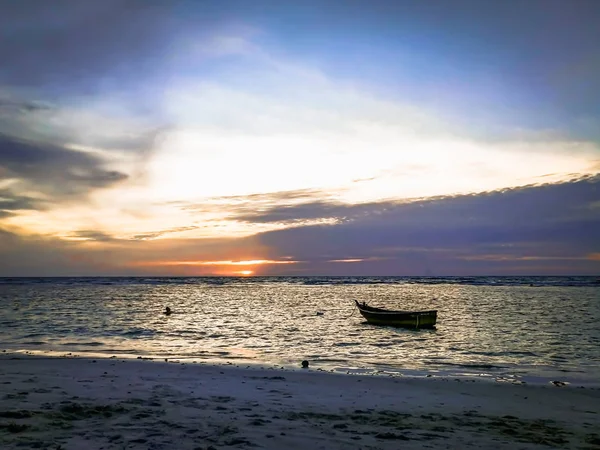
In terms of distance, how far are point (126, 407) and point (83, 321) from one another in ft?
97.0

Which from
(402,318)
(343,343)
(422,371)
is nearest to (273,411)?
(422,371)

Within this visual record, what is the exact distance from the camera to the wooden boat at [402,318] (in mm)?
36688

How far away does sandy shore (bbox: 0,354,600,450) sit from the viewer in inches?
342

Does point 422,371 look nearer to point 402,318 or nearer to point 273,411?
point 273,411

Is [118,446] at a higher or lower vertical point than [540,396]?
higher

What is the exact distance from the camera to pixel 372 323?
3997cm

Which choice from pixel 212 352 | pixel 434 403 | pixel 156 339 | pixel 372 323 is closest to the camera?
pixel 434 403

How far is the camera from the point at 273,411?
429 inches

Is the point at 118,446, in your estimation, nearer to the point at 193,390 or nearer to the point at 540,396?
the point at 193,390

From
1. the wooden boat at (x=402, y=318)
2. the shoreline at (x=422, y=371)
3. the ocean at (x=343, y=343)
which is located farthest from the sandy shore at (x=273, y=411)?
the wooden boat at (x=402, y=318)

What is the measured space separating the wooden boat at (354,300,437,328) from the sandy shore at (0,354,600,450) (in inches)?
834

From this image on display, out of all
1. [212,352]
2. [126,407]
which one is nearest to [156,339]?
[212,352]

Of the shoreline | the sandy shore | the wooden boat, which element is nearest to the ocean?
the shoreline

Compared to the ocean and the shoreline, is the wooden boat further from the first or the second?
the shoreline
